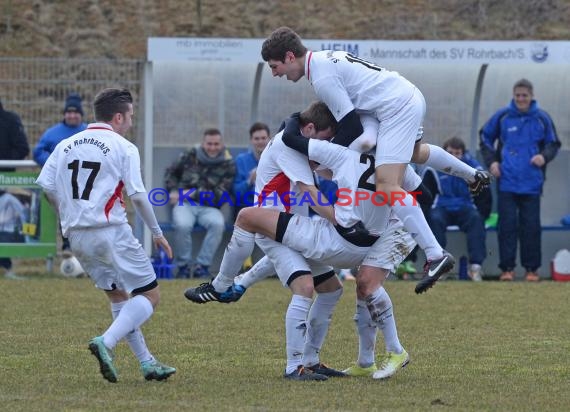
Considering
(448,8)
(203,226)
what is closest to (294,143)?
(203,226)

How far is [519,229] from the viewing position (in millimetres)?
15227

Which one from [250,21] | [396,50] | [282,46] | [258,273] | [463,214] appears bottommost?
[258,273]

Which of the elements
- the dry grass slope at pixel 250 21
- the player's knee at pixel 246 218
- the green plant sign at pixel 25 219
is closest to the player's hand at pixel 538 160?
the green plant sign at pixel 25 219

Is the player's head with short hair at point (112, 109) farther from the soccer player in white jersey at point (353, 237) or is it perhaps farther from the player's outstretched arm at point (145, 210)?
the soccer player in white jersey at point (353, 237)

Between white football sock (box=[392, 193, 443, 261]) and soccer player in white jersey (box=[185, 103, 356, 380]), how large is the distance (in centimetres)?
56

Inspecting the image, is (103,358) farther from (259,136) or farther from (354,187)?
(259,136)

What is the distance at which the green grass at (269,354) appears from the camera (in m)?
6.73

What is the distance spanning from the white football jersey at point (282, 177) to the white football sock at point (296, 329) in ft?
2.20

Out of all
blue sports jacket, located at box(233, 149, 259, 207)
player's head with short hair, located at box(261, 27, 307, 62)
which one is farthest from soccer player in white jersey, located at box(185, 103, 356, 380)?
blue sports jacket, located at box(233, 149, 259, 207)

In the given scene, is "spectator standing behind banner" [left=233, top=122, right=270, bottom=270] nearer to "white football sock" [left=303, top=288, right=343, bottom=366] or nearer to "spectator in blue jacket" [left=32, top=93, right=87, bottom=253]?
"spectator in blue jacket" [left=32, top=93, right=87, bottom=253]

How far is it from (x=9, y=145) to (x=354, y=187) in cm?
862

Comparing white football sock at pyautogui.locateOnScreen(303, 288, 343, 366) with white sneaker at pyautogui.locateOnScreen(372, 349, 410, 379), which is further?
white football sock at pyautogui.locateOnScreen(303, 288, 343, 366)

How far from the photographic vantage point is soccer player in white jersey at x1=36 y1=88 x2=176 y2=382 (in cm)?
722

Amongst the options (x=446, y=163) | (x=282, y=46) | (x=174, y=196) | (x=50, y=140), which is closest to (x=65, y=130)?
(x=50, y=140)
